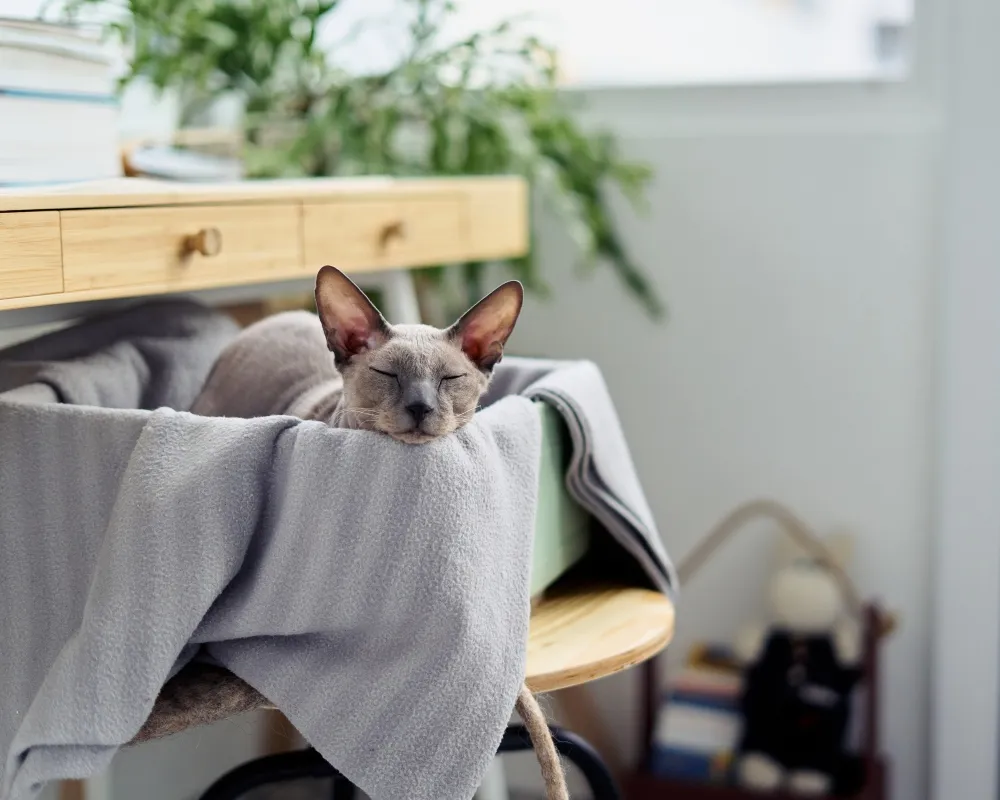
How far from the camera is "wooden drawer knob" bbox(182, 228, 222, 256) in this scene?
114 centimetres

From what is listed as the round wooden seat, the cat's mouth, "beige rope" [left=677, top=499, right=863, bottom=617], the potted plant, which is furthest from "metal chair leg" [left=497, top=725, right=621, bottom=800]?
the potted plant

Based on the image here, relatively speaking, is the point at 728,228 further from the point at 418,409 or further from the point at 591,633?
the point at 418,409

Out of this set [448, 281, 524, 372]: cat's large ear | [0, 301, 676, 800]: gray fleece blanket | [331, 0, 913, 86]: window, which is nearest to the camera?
[0, 301, 676, 800]: gray fleece blanket

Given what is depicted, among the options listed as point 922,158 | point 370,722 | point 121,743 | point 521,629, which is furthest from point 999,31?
point 121,743

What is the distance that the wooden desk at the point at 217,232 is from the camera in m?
0.96

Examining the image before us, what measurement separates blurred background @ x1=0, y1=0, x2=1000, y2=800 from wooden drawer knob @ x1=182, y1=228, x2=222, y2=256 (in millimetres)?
388

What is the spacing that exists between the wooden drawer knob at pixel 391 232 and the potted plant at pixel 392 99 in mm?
223

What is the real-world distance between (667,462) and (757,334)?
275mm

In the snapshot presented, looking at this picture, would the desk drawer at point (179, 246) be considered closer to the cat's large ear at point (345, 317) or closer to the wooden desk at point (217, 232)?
the wooden desk at point (217, 232)

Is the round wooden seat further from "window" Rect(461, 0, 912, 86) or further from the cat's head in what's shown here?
"window" Rect(461, 0, 912, 86)

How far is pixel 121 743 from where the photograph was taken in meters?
0.86

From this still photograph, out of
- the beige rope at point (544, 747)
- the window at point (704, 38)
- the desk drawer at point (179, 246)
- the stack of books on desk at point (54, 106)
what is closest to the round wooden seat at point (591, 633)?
the beige rope at point (544, 747)

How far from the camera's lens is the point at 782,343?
1.99m

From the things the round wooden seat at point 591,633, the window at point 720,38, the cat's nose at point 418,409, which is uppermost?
the window at point 720,38
